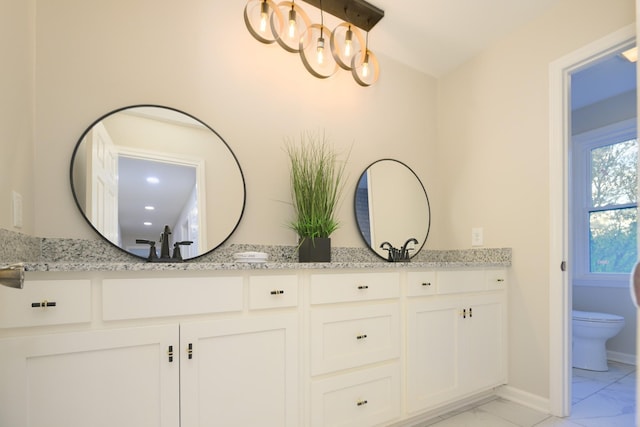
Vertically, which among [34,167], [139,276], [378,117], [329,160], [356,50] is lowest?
[139,276]

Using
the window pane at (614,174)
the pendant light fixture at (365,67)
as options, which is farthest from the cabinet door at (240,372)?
the window pane at (614,174)

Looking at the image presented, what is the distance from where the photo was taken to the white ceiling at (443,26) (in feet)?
7.02

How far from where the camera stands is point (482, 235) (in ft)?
8.14

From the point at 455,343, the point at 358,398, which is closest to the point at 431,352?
the point at 455,343

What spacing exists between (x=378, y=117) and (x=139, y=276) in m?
1.91

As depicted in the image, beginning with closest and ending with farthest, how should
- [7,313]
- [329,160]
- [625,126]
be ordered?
1. [7,313]
2. [329,160]
3. [625,126]

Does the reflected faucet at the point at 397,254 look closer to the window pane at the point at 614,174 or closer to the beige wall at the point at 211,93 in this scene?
the beige wall at the point at 211,93

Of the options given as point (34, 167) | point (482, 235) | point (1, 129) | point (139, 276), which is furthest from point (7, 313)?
point (482, 235)

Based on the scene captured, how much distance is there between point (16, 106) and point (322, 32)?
1.61m

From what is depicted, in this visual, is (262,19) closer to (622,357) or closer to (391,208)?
(391,208)

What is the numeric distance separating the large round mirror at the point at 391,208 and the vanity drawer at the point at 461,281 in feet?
1.19

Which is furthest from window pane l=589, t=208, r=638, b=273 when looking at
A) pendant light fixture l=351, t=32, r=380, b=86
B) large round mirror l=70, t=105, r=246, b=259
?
large round mirror l=70, t=105, r=246, b=259

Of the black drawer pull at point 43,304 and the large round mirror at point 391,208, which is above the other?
the large round mirror at point 391,208

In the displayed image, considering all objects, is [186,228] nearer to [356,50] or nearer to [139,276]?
[139,276]
